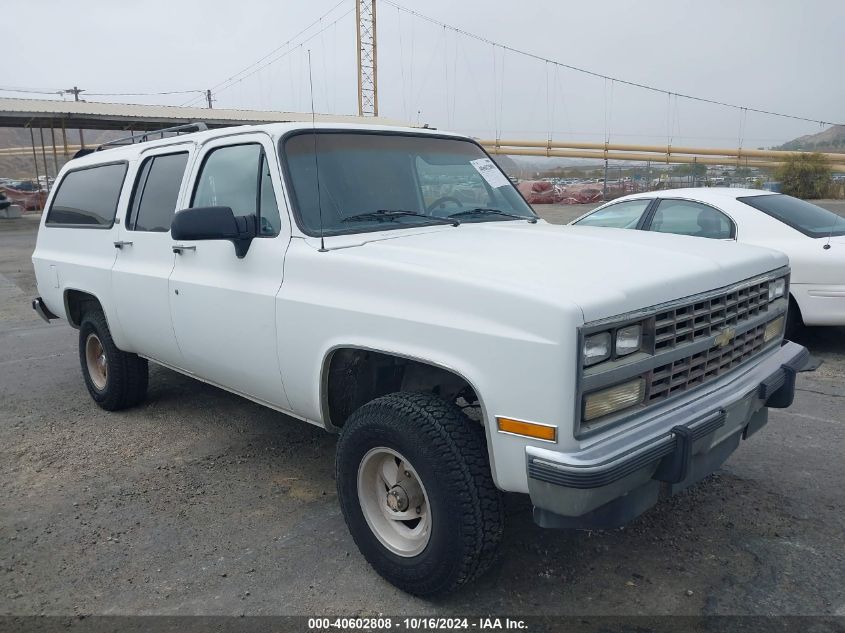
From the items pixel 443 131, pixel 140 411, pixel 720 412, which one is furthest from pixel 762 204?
pixel 140 411

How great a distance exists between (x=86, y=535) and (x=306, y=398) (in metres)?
1.34

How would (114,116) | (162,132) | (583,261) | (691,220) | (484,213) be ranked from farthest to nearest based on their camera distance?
(114,116) < (691,220) < (162,132) < (484,213) < (583,261)

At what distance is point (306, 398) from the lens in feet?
10.9

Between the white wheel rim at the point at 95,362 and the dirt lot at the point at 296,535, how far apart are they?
439 mm

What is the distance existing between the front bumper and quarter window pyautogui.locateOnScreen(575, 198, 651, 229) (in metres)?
4.06

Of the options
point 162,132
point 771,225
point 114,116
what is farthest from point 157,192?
point 114,116

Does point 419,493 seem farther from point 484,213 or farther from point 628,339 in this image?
point 484,213

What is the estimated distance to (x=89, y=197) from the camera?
17.5ft

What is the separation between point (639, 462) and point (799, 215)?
5.06 metres

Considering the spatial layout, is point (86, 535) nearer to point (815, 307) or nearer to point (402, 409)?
point (402, 409)

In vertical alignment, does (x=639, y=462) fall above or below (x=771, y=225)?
below

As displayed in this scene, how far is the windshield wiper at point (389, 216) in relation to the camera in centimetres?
348

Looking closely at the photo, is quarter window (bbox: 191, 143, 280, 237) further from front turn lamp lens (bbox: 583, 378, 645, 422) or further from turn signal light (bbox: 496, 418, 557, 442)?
front turn lamp lens (bbox: 583, 378, 645, 422)

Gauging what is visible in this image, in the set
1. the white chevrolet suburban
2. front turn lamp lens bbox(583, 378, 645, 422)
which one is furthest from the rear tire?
front turn lamp lens bbox(583, 378, 645, 422)
